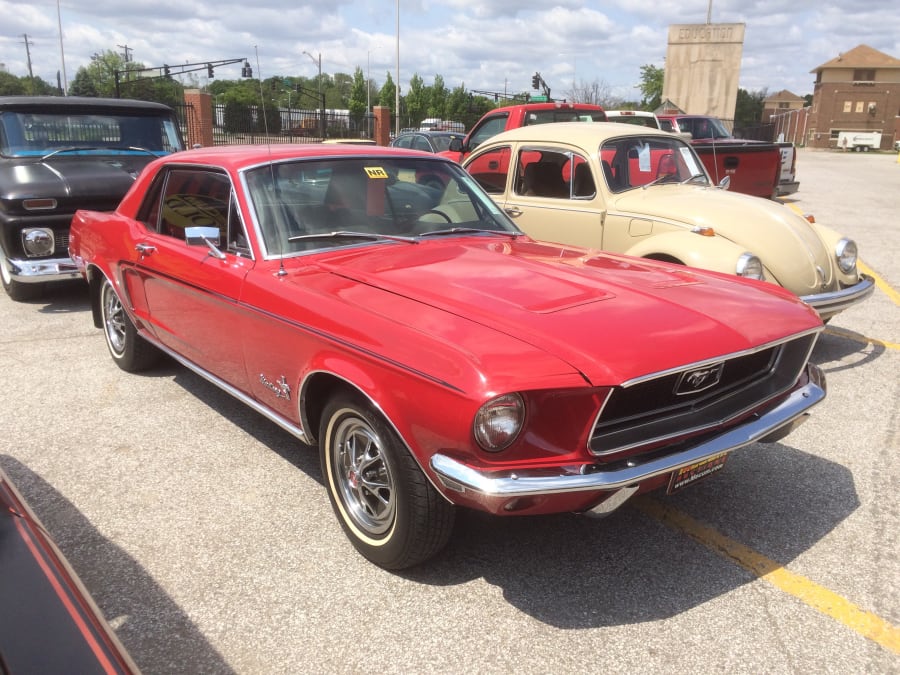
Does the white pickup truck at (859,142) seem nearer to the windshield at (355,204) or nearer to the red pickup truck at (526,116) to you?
the red pickup truck at (526,116)

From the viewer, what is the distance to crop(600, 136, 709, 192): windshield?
6.24 m

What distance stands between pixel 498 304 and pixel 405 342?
0.45 meters

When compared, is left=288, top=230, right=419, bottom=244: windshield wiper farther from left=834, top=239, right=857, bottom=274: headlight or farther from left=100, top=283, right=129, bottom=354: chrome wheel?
left=834, top=239, right=857, bottom=274: headlight

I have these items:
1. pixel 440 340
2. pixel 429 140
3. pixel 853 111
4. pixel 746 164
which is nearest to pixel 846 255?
pixel 440 340

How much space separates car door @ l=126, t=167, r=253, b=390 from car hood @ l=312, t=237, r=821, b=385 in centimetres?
59

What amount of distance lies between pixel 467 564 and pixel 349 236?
66.8 inches

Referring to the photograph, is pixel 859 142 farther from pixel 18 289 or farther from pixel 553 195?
pixel 18 289

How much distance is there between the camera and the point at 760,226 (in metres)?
5.56

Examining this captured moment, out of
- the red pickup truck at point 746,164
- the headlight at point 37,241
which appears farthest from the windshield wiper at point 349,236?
the red pickup truck at point 746,164

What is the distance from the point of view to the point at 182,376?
5.25 m

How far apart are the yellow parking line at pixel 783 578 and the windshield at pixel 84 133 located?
7199 millimetres

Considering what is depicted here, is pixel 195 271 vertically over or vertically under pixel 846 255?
over

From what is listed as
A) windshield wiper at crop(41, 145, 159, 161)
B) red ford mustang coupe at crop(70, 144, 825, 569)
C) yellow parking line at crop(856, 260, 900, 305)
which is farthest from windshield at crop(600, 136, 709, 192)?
windshield wiper at crop(41, 145, 159, 161)

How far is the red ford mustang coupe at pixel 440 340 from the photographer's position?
93.5 inches
